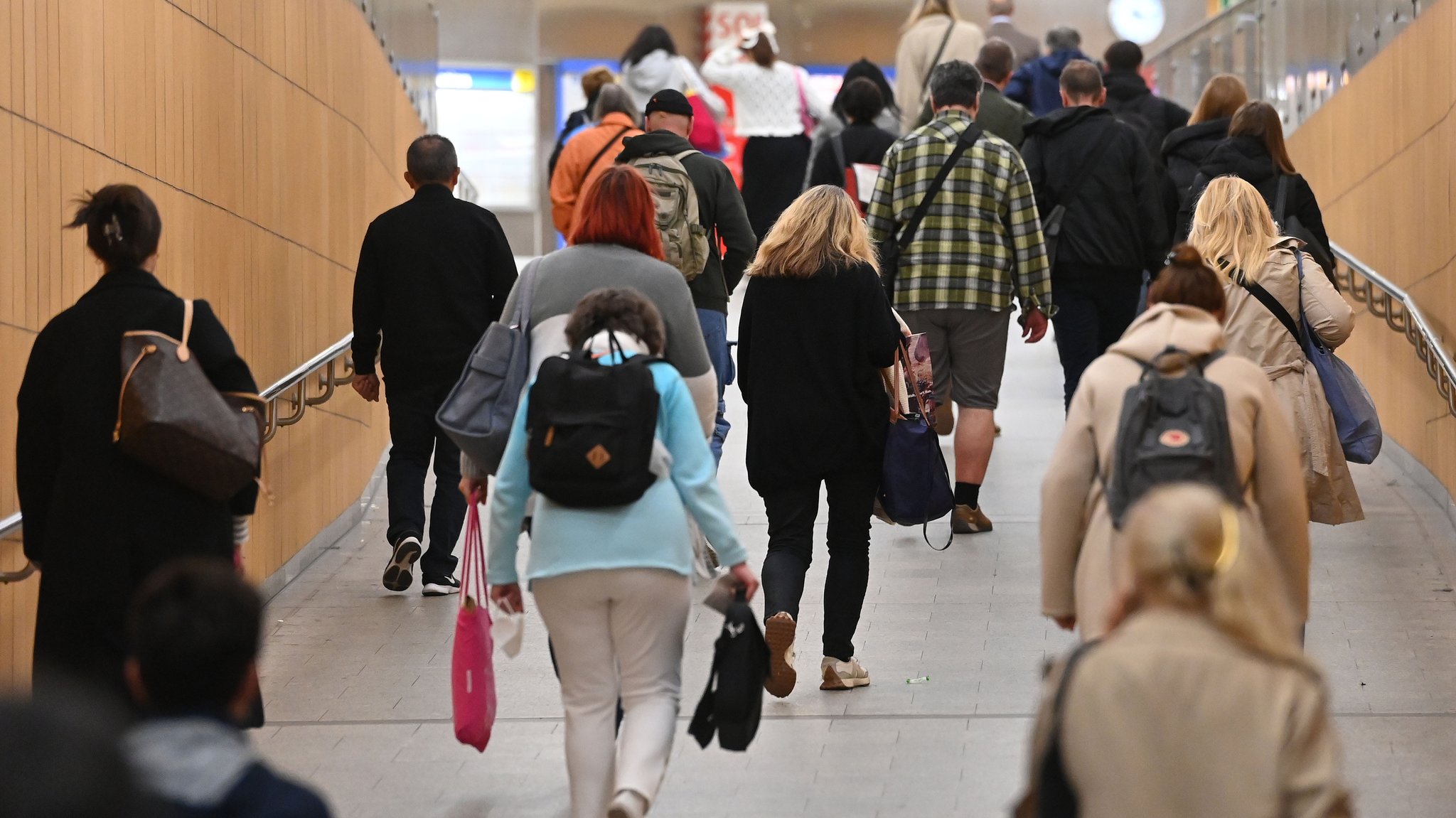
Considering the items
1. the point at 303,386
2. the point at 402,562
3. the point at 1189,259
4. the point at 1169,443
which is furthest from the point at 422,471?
the point at 1169,443

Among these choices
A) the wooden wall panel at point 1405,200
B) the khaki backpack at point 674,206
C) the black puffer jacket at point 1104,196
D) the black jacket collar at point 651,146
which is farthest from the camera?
the black puffer jacket at point 1104,196

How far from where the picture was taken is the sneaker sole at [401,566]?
8305 mm

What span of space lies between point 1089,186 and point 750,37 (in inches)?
204

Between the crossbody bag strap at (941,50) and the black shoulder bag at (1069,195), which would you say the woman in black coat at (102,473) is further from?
the crossbody bag strap at (941,50)

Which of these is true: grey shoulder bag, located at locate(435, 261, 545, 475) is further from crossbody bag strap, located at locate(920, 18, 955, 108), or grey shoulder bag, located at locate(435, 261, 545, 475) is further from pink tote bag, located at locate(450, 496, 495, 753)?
crossbody bag strap, located at locate(920, 18, 955, 108)

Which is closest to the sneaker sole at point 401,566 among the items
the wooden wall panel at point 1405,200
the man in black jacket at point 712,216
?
the man in black jacket at point 712,216

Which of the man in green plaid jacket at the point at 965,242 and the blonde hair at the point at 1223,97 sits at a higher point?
the blonde hair at the point at 1223,97

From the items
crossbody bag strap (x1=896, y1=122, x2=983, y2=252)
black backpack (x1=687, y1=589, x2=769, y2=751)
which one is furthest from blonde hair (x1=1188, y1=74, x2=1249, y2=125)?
black backpack (x1=687, y1=589, x2=769, y2=751)

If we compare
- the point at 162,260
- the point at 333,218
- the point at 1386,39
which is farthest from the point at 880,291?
the point at 1386,39

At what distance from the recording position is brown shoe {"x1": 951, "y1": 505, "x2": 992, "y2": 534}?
9031 millimetres

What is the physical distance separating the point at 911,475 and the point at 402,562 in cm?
271

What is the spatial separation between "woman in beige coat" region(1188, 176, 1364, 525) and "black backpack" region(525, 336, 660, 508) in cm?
274

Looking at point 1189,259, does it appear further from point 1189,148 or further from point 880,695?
point 1189,148

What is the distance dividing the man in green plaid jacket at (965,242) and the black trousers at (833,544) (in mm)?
2168
